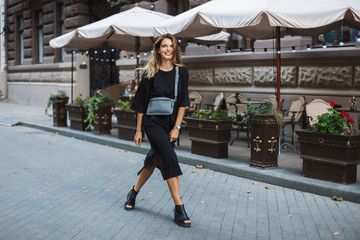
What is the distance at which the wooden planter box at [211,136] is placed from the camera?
26.6 ft

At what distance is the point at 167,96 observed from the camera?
5.05 meters

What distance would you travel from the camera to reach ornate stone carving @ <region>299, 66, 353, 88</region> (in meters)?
10.6

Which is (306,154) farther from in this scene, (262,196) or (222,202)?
(222,202)

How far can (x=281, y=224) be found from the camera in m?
4.91

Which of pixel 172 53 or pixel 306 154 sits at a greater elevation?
pixel 172 53

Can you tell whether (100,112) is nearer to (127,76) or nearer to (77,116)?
(77,116)

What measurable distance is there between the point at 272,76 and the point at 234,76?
133cm

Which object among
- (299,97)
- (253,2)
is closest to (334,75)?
(299,97)

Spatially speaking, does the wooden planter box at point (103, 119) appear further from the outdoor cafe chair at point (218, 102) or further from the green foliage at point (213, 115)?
the green foliage at point (213, 115)

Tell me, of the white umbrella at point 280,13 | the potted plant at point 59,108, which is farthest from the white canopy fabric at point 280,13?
the potted plant at point 59,108

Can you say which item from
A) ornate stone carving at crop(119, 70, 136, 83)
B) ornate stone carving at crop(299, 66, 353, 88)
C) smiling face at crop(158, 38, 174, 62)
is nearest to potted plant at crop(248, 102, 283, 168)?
smiling face at crop(158, 38, 174, 62)

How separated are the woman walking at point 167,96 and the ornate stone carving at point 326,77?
6.42 m

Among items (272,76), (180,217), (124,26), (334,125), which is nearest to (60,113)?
(124,26)

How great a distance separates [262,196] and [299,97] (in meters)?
5.30
